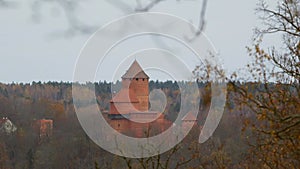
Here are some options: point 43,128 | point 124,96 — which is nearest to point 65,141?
point 124,96

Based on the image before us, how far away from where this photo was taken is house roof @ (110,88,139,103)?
37200 millimetres

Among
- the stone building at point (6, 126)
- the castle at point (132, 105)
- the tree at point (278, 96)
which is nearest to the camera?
the tree at point (278, 96)

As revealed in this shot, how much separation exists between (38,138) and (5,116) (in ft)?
36.9

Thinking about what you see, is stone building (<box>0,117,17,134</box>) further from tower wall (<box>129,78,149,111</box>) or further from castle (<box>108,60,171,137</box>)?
tower wall (<box>129,78,149,111</box>)

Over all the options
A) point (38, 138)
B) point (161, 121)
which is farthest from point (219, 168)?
point (38, 138)

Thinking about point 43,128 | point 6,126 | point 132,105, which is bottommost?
point 43,128

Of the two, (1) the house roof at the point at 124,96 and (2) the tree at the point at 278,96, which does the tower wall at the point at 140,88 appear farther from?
(2) the tree at the point at 278,96

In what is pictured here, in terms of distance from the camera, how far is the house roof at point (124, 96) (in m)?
37.2

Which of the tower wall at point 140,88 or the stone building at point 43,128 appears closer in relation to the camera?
the tower wall at point 140,88

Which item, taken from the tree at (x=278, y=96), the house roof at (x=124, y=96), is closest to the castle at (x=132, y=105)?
the house roof at (x=124, y=96)

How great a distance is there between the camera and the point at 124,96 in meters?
37.7

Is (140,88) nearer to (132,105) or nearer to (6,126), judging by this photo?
(132,105)

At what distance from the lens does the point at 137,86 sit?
3984cm

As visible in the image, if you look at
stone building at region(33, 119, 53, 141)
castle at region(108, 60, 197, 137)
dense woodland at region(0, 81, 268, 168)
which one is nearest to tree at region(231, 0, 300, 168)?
dense woodland at region(0, 81, 268, 168)
